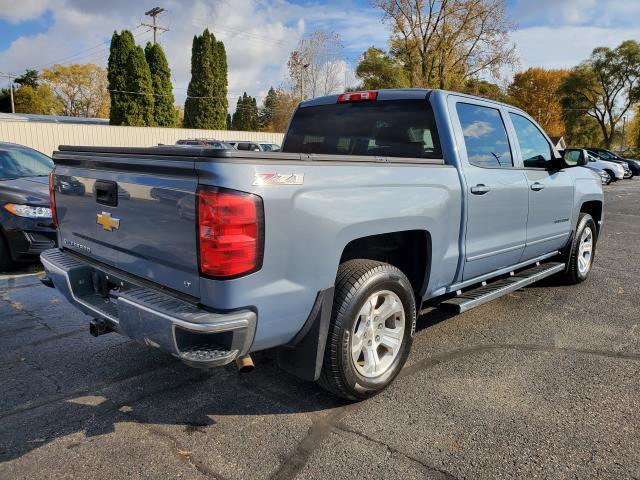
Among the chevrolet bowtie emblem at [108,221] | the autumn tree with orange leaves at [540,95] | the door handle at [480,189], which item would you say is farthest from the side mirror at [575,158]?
the autumn tree with orange leaves at [540,95]

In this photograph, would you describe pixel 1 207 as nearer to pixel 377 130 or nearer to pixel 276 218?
pixel 377 130

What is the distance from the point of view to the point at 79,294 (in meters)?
3.23

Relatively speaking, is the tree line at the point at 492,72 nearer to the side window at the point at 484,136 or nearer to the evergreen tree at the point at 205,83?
the evergreen tree at the point at 205,83

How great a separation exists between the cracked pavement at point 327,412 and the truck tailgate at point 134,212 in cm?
87

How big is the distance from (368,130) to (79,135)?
2487 centimetres

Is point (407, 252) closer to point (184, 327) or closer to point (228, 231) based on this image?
point (228, 231)

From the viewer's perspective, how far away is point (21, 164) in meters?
7.13

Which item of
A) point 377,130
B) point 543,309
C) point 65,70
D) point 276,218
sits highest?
point 65,70

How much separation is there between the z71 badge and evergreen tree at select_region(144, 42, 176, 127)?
37353 mm

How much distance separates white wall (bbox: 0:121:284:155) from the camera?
22945 millimetres

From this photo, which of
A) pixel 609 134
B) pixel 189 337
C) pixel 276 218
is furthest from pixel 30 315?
pixel 609 134

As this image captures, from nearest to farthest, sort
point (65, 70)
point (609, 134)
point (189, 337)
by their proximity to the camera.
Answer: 1. point (189, 337)
2. point (609, 134)
3. point (65, 70)

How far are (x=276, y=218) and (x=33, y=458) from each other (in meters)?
1.74

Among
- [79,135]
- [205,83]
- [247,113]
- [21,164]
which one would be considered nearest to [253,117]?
[247,113]
